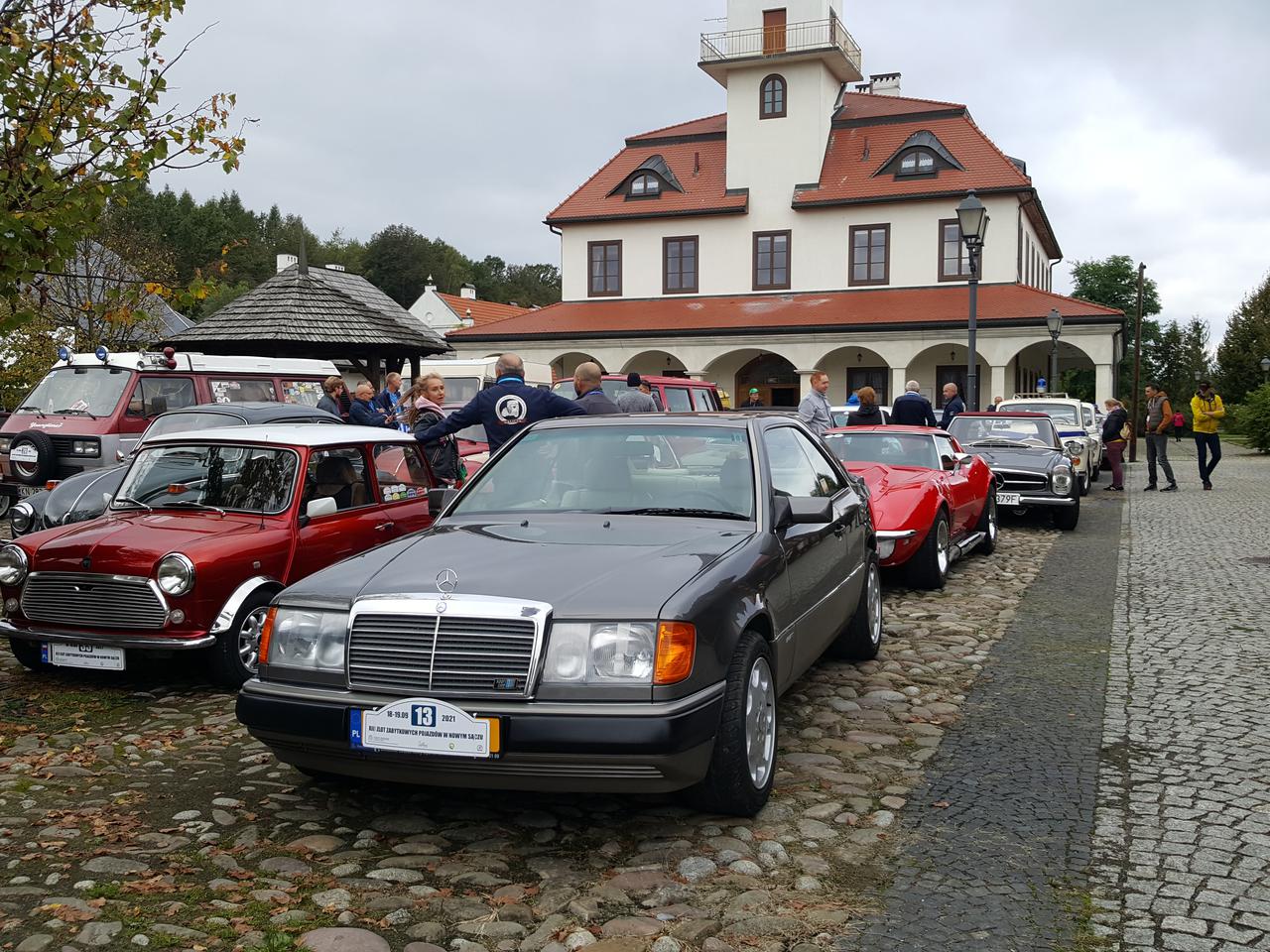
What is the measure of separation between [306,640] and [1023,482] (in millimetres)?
12413

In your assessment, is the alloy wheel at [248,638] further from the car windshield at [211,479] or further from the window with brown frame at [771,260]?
the window with brown frame at [771,260]

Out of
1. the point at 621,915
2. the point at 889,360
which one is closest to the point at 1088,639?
the point at 621,915

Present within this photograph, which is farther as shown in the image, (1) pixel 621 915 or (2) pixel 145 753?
(2) pixel 145 753

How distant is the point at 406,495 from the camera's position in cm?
836

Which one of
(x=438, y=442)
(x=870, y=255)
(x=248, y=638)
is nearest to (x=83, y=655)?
(x=248, y=638)

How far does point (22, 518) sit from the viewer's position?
1036cm

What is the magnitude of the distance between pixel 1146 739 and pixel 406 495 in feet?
16.8

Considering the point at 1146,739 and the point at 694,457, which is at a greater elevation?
the point at 694,457

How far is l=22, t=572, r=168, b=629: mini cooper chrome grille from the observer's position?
20.8ft

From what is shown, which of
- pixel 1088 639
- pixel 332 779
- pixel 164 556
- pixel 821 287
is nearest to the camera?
pixel 332 779

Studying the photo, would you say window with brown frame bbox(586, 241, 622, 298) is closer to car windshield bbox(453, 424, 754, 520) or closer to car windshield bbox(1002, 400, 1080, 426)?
car windshield bbox(1002, 400, 1080, 426)

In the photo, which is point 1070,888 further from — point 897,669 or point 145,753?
point 145,753

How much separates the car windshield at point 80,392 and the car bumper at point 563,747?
1117cm

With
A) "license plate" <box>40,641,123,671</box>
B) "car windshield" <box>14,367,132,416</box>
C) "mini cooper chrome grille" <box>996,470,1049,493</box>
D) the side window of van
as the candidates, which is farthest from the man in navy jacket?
"mini cooper chrome grille" <box>996,470,1049,493</box>
